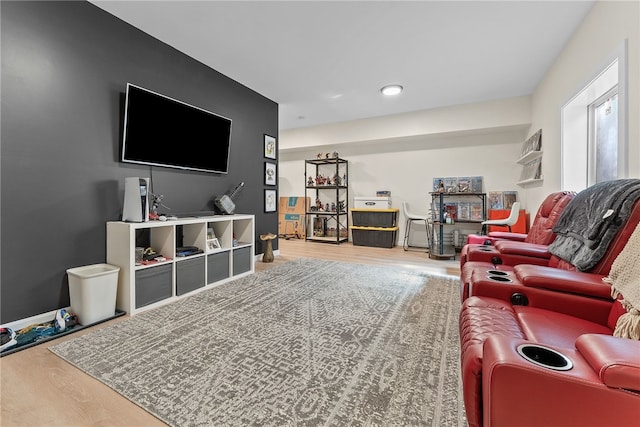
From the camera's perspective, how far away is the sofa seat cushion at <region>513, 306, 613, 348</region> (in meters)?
1.08

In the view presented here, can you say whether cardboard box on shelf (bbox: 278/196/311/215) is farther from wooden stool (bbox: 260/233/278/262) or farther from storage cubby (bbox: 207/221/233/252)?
storage cubby (bbox: 207/221/233/252)

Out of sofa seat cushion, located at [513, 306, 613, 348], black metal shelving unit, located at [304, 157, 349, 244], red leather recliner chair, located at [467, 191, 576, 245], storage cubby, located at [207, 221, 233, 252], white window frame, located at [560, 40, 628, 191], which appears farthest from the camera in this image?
black metal shelving unit, located at [304, 157, 349, 244]

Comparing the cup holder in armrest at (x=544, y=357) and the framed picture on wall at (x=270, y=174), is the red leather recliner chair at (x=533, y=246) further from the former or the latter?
the framed picture on wall at (x=270, y=174)

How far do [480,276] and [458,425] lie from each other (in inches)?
31.3

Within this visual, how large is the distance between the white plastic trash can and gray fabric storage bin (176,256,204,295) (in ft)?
1.68

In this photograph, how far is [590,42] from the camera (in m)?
2.42

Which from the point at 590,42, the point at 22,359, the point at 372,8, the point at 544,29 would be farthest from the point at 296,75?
the point at 22,359

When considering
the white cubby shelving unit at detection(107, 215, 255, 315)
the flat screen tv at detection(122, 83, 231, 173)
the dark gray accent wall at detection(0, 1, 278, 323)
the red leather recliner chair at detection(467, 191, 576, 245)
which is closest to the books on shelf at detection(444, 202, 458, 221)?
the red leather recliner chair at detection(467, 191, 576, 245)

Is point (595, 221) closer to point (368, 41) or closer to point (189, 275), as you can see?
point (368, 41)

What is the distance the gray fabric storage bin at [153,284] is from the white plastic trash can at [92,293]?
16 centimetres

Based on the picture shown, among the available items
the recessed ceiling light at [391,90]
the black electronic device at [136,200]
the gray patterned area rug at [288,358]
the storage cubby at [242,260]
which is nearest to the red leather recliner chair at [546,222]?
the gray patterned area rug at [288,358]

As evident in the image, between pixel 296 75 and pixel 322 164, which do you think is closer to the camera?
pixel 296 75

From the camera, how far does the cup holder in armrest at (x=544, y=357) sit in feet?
2.36

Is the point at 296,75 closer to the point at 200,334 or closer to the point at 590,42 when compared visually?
the point at 590,42
